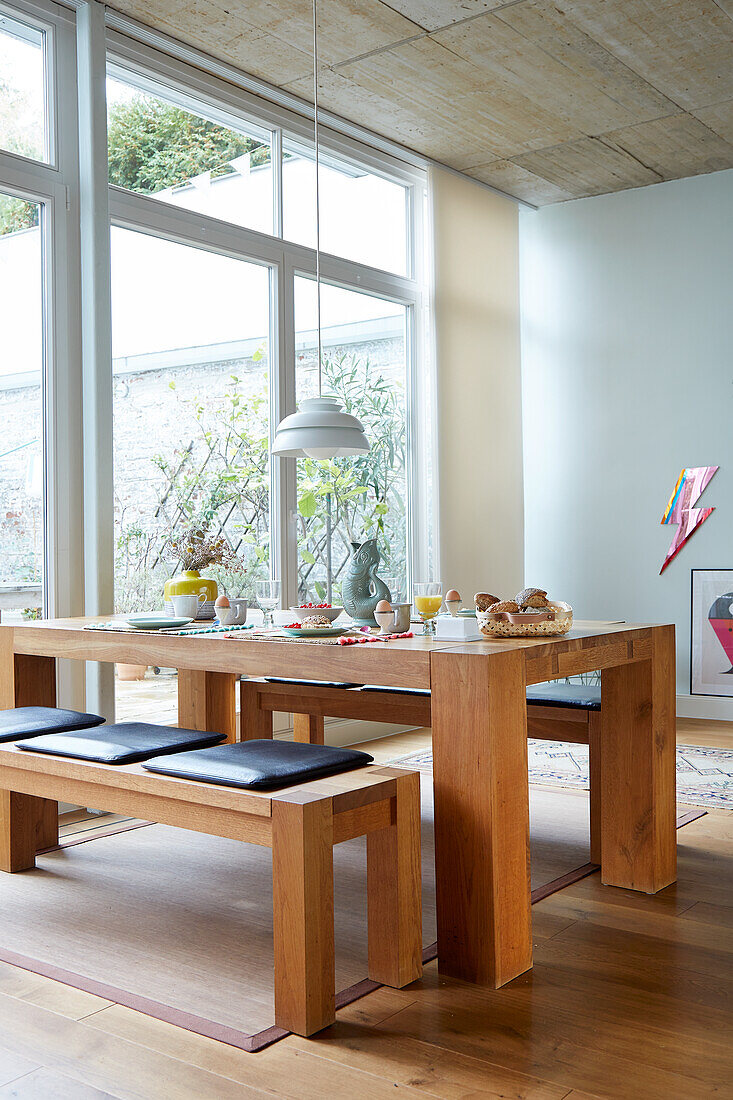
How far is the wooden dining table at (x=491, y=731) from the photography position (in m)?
2.18

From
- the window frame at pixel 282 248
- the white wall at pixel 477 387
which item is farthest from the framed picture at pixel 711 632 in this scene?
the window frame at pixel 282 248

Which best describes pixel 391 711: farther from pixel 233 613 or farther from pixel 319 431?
pixel 319 431

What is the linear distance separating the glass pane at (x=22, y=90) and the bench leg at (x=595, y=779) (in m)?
2.78

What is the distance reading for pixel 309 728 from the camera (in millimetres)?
3781

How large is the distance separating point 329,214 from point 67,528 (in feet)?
7.26

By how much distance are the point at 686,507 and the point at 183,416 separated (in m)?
2.95

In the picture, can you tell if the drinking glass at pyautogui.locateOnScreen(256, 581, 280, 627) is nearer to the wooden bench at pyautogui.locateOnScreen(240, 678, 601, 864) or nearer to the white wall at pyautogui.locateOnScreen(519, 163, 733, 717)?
the wooden bench at pyautogui.locateOnScreen(240, 678, 601, 864)

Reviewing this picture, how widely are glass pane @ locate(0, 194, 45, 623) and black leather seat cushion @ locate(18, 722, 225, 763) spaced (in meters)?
1.12

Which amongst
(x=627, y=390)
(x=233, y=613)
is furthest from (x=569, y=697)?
(x=627, y=390)

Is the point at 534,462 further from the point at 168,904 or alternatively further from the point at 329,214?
the point at 168,904

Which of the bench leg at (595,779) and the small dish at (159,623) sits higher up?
the small dish at (159,623)

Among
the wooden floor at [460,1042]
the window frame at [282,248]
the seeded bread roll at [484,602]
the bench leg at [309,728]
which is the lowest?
the wooden floor at [460,1042]

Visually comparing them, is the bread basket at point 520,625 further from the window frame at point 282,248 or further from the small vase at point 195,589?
the window frame at point 282,248

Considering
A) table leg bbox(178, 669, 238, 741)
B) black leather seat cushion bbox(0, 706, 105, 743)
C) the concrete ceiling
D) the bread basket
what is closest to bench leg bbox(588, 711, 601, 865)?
the bread basket
